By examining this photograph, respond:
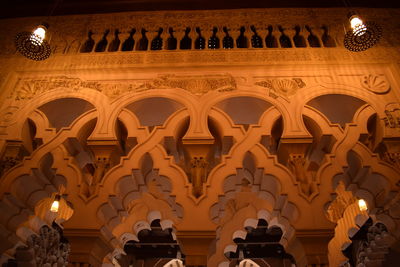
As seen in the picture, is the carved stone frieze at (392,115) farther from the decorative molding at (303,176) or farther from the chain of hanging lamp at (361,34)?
the decorative molding at (303,176)

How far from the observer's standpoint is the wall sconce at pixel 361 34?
2.77m

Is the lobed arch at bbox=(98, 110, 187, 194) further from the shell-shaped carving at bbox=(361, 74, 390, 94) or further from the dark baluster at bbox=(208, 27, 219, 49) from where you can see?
the shell-shaped carving at bbox=(361, 74, 390, 94)

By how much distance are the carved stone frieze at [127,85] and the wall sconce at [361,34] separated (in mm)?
1059

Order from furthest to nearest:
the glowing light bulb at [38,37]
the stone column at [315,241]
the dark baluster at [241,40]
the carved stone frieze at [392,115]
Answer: the dark baluster at [241,40]
the carved stone frieze at [392,115]
the glowing light bulb at [38,37]
the stone column at [315,241]

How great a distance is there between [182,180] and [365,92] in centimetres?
186

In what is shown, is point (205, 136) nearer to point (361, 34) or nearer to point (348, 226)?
point (361, 34)

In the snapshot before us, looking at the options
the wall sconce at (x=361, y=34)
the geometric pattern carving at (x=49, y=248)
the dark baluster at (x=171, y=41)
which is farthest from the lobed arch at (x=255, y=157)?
the geometric pattern carving at (x=49, y=248)

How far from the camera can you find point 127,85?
3420mm

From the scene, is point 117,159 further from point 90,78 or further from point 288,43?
point 288,43

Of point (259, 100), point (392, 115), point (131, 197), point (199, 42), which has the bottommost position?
point (131, 197)

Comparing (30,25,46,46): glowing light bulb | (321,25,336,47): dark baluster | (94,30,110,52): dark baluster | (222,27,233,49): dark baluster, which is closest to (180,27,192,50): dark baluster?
(222,27,233,49): dark baluster

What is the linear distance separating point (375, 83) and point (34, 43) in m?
3.00

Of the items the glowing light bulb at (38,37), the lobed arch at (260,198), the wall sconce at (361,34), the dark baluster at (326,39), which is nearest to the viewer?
the lobed arch at (260,198)

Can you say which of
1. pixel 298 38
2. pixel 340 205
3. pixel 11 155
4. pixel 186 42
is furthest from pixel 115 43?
pixel 340 205
